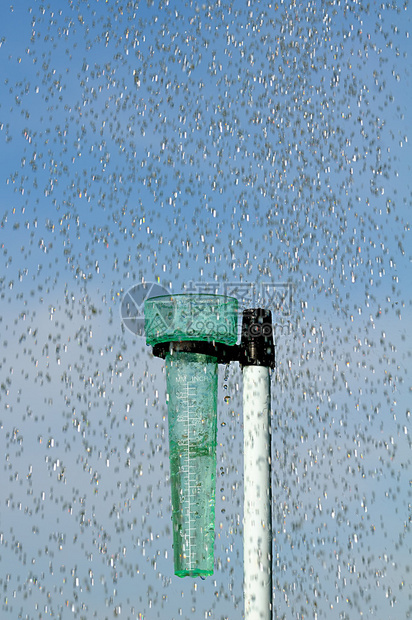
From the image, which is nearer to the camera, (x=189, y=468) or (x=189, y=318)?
(x=189, y=468)

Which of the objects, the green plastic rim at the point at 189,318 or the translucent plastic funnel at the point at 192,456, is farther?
the green plastic rim at the point at 189,318

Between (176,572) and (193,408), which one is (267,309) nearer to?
(193,408)

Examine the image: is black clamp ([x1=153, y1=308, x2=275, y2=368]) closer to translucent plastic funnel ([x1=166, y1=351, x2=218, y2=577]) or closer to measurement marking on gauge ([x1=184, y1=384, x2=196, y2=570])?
translucent plastic funnel ([x1=166, y1=351, x2=218, y2=577])

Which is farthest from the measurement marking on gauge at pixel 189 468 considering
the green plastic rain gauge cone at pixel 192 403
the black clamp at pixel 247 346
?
the black clamp at pixel 247 346

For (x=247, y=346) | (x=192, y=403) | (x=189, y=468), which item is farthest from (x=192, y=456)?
(x=247, y=346)

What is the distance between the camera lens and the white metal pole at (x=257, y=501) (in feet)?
10.0

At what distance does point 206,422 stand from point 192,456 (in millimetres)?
142

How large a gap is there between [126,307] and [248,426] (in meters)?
0.80

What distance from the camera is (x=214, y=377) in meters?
3.22

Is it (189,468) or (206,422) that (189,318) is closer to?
(206,422)

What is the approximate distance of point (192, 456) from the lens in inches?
122

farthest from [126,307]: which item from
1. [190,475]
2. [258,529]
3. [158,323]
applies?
[258,529]

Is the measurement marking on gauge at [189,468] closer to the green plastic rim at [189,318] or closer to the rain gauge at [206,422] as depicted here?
the rain gauge at [206,422]

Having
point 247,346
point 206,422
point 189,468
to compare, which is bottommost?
point 189,468
